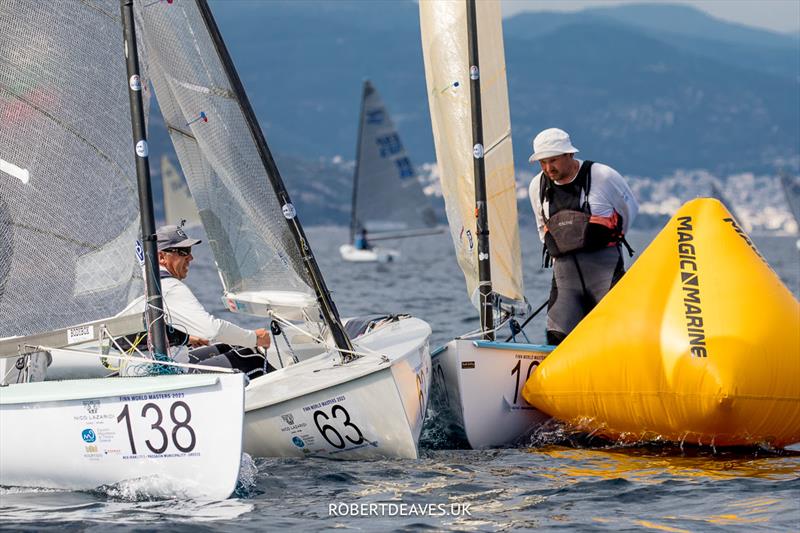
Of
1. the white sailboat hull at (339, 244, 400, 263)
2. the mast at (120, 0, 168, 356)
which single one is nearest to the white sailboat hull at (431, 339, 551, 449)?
the mast at (120, 0, 168, 356)

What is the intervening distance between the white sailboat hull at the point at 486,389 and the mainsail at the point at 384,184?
2762cm

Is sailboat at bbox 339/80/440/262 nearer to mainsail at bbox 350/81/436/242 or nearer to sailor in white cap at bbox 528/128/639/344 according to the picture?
mainsail at bbox 350/81/436/242

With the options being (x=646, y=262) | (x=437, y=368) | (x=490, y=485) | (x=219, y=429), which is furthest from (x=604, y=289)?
(x=219, y=429)

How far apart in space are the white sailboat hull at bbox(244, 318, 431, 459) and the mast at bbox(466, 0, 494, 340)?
1.67 meters

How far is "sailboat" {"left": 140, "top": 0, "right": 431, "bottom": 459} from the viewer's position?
6.40 meters

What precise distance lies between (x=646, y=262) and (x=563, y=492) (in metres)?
1.74

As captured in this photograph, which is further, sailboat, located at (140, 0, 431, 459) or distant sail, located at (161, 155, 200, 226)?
distant sail, located at (161, 155, 200, 226)

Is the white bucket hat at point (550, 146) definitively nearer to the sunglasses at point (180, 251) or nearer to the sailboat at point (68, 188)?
the sunglasses at point (180, 251)

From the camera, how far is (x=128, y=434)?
5.71m

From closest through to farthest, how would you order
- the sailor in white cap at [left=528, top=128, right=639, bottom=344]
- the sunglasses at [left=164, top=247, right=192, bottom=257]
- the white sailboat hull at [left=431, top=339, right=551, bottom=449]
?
the white sailboat hull at [left=431, top=339, right=551, bottom=449] → the sunglasses at [left=164, top=247, right=192, bottom=257] → the sailor in white cap at [left=528, top=128, right=639, bottom=344]

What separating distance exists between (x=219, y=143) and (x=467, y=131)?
2371 millimetres

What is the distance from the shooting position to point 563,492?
5.89 metres

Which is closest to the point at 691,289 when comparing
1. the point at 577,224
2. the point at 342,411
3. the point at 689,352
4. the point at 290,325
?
the point at 689,352

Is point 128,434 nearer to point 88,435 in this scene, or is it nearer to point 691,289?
point 88,435
